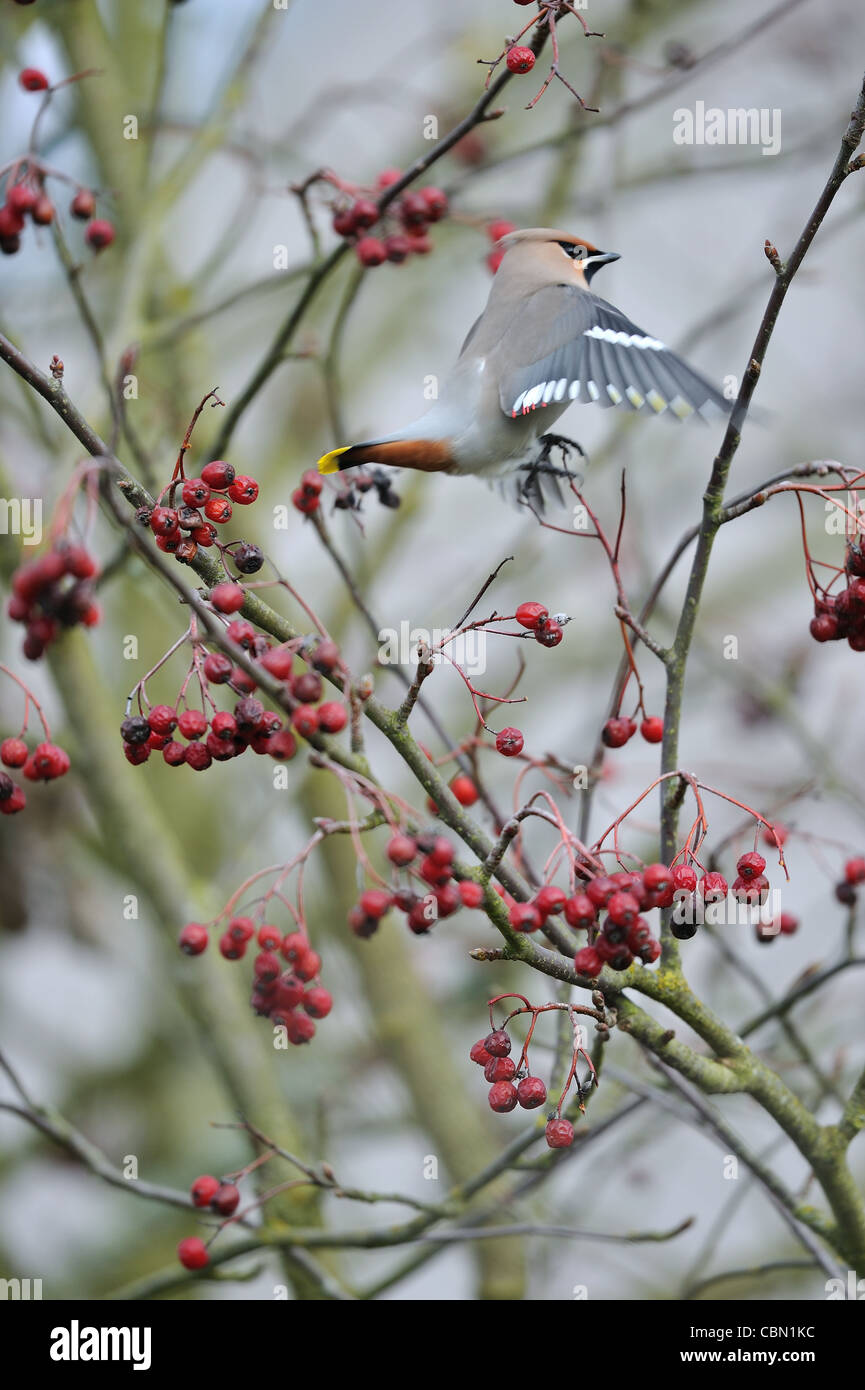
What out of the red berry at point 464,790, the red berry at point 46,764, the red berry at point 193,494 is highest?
the red berry at point 193,494

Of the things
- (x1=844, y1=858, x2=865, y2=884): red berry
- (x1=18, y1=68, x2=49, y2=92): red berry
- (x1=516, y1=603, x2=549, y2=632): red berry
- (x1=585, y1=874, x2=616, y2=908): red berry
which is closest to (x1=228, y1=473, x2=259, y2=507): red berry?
(x1=516, y1=603, x2=549, y2=632): red berry

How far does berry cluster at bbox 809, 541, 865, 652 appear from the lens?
1474 mm

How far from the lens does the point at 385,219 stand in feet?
7.00

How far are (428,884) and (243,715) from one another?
225 millimetres

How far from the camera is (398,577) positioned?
5246 mm

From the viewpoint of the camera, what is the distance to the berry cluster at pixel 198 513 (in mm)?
1227

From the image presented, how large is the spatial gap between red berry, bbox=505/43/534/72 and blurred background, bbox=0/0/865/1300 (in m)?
0.50

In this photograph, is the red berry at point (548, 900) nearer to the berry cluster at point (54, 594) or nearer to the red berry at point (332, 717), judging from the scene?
the red berry at point (332, 717)

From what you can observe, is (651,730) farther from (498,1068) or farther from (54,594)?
(54,594)

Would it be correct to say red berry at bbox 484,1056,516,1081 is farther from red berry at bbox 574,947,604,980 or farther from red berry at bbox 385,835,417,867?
red berry at bbox 385,835,417,867

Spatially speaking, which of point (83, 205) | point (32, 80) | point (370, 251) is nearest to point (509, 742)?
point (370, 251)

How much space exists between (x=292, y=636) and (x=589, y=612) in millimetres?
3473

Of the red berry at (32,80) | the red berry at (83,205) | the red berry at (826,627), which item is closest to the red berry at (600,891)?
the red berry at (826,627)

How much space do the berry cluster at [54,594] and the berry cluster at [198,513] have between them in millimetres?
258
